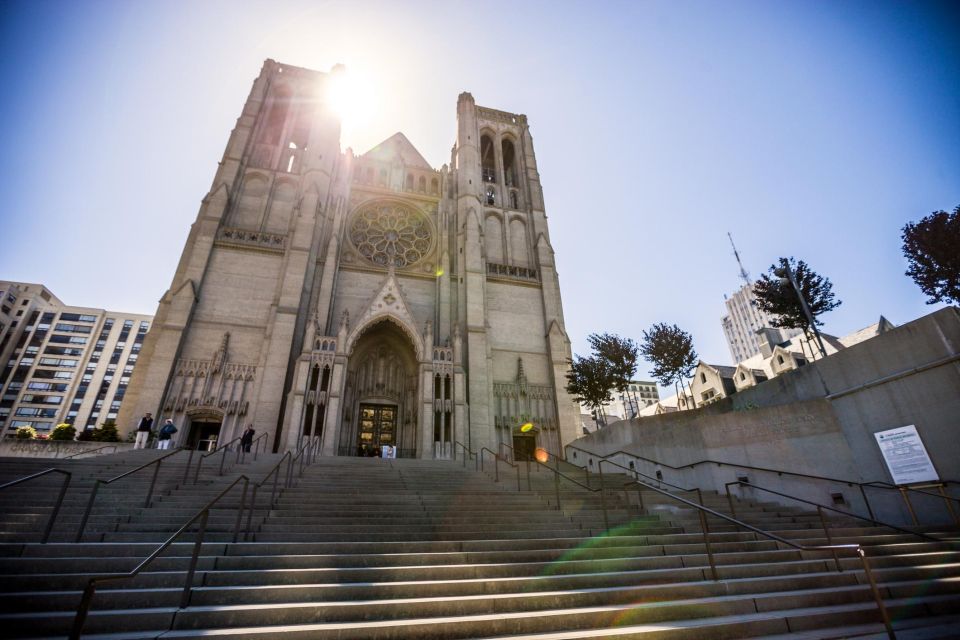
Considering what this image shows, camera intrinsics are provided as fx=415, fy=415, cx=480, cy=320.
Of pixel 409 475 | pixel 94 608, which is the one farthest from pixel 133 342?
pixel 94 608

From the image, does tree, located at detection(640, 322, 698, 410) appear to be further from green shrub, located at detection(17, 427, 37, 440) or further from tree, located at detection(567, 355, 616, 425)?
green shrub, located at detection(17, 427, 37, 440)

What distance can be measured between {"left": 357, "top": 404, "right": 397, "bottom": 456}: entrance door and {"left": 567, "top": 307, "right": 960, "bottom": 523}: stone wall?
1367 centimetres

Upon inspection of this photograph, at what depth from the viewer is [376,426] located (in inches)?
848

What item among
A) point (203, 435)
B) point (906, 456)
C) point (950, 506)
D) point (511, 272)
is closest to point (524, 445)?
point (511, 272)

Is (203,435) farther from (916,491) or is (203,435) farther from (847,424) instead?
(916,491)

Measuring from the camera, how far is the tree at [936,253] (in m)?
17.8

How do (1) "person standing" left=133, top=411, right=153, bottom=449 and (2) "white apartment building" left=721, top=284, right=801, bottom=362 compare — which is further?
(2) "white apartment building" left=721, top=284, right=801, bottom=362

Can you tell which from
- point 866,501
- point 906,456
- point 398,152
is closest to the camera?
point 906,456

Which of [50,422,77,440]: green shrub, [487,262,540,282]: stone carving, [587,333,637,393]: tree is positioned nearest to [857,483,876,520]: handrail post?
[587,333,637,393]: tree

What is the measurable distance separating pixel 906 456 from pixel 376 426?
19395 millimetres

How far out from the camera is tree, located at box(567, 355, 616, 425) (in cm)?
2017

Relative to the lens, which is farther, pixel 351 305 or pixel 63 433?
pixel 351 305

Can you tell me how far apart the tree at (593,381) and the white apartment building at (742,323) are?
75729 mm

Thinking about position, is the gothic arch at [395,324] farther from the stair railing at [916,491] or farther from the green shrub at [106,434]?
the stair railing at [916,491]
